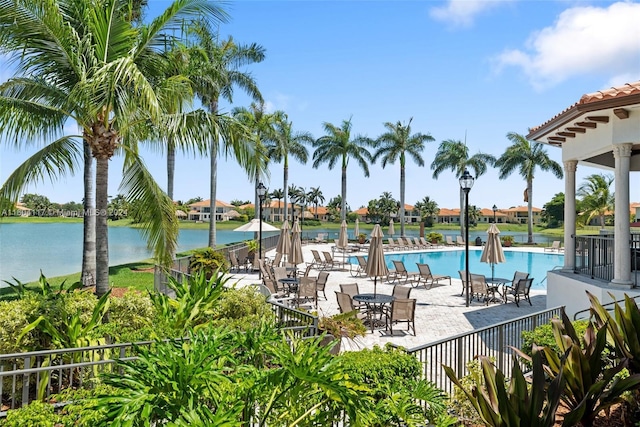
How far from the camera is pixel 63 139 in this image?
10.0m

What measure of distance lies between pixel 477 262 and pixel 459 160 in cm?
2022

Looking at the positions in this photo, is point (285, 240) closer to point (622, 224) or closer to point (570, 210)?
point (570, 210)

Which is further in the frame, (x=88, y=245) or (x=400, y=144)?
(x=400, y=144)

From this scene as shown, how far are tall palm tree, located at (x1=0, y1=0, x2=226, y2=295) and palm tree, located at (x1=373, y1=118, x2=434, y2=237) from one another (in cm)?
3689

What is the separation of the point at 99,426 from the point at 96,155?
8025 mm

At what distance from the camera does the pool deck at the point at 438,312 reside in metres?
9.63

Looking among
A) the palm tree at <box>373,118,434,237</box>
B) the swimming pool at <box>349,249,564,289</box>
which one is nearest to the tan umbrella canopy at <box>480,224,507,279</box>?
the swimming pool at <box>349,249,564,289</box>

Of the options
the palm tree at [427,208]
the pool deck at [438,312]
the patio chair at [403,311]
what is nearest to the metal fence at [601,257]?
the pool deck at [438,312]

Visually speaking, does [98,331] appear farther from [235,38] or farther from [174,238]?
[235,38]

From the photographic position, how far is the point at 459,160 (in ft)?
152

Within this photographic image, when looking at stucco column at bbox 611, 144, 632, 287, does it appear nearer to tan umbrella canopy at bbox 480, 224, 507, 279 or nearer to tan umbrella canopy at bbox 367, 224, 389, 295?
tan umbrella canopy at bbox 367, 224, 389, 295

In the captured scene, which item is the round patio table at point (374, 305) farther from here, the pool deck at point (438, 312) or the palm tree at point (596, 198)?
the palm tree at point (596, 198)

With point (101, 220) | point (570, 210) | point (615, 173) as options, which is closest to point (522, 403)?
point (615, 173)

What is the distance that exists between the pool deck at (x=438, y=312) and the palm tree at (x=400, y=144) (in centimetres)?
2842
